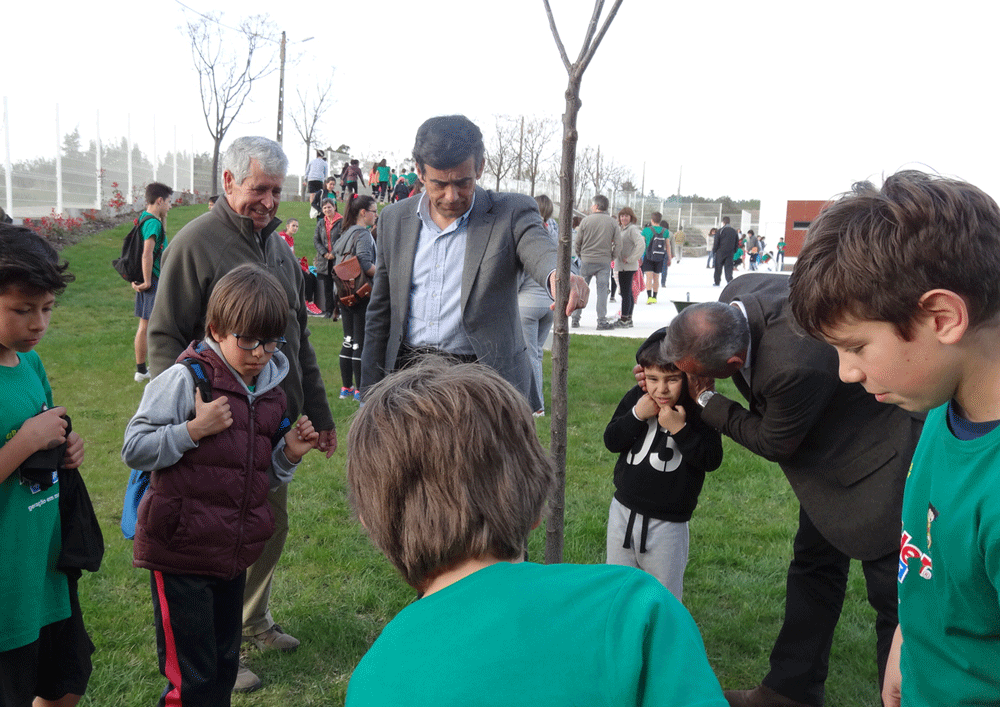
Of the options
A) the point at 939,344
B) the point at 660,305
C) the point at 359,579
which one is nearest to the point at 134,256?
the point at 359,579

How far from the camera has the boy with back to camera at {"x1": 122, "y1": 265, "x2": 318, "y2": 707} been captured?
2.47m

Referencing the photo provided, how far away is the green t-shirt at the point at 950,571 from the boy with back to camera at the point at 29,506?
7.63 ft

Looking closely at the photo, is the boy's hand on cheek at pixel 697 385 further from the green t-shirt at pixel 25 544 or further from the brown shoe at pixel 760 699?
the green t-shirt at pixel 25 544

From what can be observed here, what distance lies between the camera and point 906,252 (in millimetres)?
1354

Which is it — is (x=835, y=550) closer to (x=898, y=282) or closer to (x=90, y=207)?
(x=898, y=282)

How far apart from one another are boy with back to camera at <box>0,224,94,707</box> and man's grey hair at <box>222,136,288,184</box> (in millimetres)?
825

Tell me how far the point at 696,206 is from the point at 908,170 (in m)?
49.7

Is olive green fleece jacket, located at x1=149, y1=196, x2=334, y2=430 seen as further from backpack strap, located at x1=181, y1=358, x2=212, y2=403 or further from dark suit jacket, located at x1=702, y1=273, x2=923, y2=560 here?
dark suit jacket, located at x1=702, y1=273, x2=923, y2=560

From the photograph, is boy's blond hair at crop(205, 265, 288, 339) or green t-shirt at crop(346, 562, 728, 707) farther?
boy's blond hair at crop(205, 265, 288, 339)

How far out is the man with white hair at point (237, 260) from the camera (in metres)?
2.95

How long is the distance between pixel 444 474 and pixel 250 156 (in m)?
2.25

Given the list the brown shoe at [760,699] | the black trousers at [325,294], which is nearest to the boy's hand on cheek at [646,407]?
the brown shoe at [760,699]

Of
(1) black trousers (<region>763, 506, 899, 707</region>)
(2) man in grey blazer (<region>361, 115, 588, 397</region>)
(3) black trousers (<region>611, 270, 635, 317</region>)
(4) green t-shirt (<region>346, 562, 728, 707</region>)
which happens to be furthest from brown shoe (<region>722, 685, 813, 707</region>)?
(3) black trousers (<region>611, 270, 635, 317</region>)

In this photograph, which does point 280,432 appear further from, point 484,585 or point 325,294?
point 325,294
